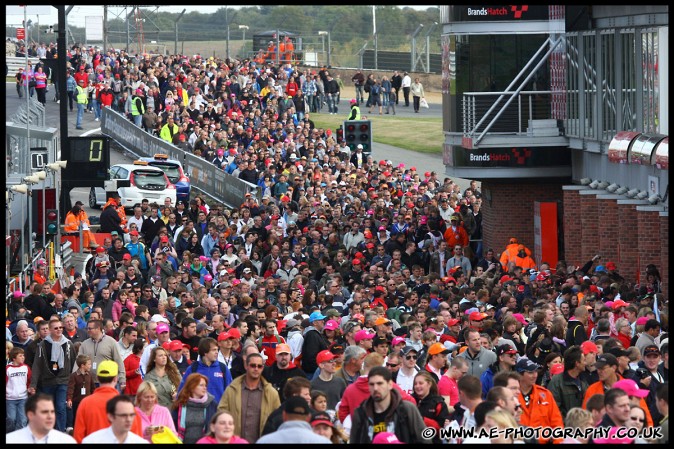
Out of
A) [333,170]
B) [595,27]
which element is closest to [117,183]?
[333,170]

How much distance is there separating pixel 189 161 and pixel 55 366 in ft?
88.6

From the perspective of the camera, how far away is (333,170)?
4097 cm

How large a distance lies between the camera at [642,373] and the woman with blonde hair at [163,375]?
4233mm

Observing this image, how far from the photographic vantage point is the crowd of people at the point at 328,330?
37.2 feet

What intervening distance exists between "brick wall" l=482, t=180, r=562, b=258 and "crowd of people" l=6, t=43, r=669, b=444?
0.51 meters

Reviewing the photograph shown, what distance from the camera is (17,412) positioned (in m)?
16.0

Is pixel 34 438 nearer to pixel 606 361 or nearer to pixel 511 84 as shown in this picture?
pixel 606 361

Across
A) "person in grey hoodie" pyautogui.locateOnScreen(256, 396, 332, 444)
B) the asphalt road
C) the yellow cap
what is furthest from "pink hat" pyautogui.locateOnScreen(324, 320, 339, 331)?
the asphalt road

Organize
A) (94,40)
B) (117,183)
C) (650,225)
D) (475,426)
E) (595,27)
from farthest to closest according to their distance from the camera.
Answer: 1. (94,40)
2. (117,183)
3. (595,27)
4. (650,225)
5. (475,426)

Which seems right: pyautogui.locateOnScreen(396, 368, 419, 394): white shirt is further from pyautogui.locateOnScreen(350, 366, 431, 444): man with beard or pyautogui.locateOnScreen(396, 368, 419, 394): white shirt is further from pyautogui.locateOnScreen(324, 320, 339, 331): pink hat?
pyautogui.locateOnScreen(324, 320, 339, 331): pink hat

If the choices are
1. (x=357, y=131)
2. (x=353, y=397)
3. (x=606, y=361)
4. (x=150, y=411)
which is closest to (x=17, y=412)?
(x=150, y=411)

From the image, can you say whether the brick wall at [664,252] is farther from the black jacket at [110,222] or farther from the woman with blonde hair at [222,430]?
the woman with blonde hair at [222,430]

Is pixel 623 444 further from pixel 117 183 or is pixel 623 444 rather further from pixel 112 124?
pixel 112 124

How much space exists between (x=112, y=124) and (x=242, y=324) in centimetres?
3499
